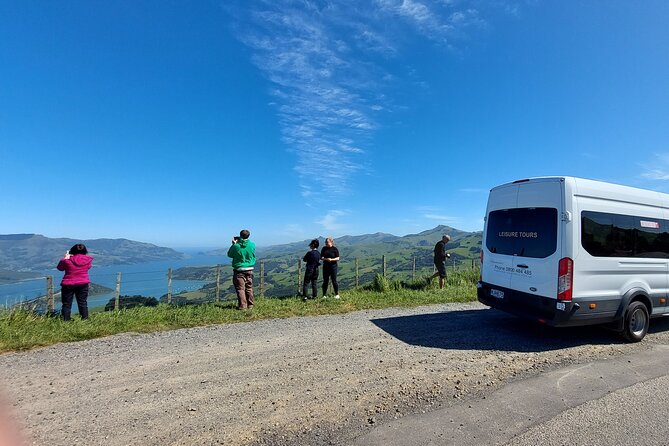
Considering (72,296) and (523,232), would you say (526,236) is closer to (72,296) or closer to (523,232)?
(523,232)

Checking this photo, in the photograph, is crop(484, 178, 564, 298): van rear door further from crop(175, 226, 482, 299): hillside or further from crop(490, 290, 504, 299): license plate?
crop(175, 226, 482, 299): hillside

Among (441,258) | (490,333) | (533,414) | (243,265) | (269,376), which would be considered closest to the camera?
(533,414)

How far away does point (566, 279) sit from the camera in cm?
566

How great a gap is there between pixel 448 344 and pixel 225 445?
4304 mm

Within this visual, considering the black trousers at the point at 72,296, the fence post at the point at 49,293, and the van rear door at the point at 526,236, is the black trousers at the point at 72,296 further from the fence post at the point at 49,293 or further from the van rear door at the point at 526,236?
the van rear door at the point at 526,236

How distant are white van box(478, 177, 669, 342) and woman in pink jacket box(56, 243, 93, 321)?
9.40 meters

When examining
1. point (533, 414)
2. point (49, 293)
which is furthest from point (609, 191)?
point (49, 293)

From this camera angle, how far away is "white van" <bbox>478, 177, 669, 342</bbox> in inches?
226

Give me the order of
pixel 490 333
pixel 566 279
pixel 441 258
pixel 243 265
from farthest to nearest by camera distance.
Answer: pixel 441 258
pixel 243 265
pixel 490 333
pixel 566 279

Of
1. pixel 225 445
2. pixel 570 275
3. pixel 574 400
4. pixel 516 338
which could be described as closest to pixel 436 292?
pixel 516 338

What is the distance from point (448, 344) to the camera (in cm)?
599

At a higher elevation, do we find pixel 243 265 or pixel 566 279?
pixel 566 279

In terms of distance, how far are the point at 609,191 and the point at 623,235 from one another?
0.92 metres

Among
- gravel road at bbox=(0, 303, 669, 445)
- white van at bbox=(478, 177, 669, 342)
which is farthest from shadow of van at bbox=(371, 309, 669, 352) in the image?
white van at bbox=(478, 177, 669, 342)
